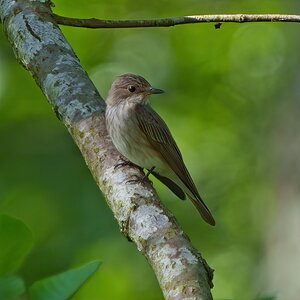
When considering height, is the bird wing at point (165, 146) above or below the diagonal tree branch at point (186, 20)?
above

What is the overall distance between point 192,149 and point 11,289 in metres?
7.50

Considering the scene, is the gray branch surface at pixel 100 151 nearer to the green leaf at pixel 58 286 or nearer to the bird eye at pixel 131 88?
the green leaf at pixel 58 286

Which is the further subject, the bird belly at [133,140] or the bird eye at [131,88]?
the bird eye at [131,88]

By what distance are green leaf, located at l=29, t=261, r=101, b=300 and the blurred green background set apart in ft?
12.1

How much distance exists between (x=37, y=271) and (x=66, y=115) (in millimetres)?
3310

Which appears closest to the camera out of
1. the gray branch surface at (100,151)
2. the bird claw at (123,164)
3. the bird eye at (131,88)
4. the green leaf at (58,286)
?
the green leaf at (58,286)

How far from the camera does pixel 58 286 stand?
7.59 ft

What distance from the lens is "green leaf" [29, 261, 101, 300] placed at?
2281 millimetres

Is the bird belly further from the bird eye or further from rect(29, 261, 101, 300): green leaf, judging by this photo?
rect(29, 261, 101, 300): green leaf

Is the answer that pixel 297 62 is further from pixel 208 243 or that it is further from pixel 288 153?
pixel 208 243

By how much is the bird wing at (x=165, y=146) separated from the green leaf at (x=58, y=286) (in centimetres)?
255

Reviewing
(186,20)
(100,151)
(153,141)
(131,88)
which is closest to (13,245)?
(100,151)

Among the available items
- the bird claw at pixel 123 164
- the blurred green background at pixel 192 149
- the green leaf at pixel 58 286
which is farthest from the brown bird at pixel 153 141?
the green leaf at pixel 58 286

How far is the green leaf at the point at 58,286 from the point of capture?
2.28 meters
